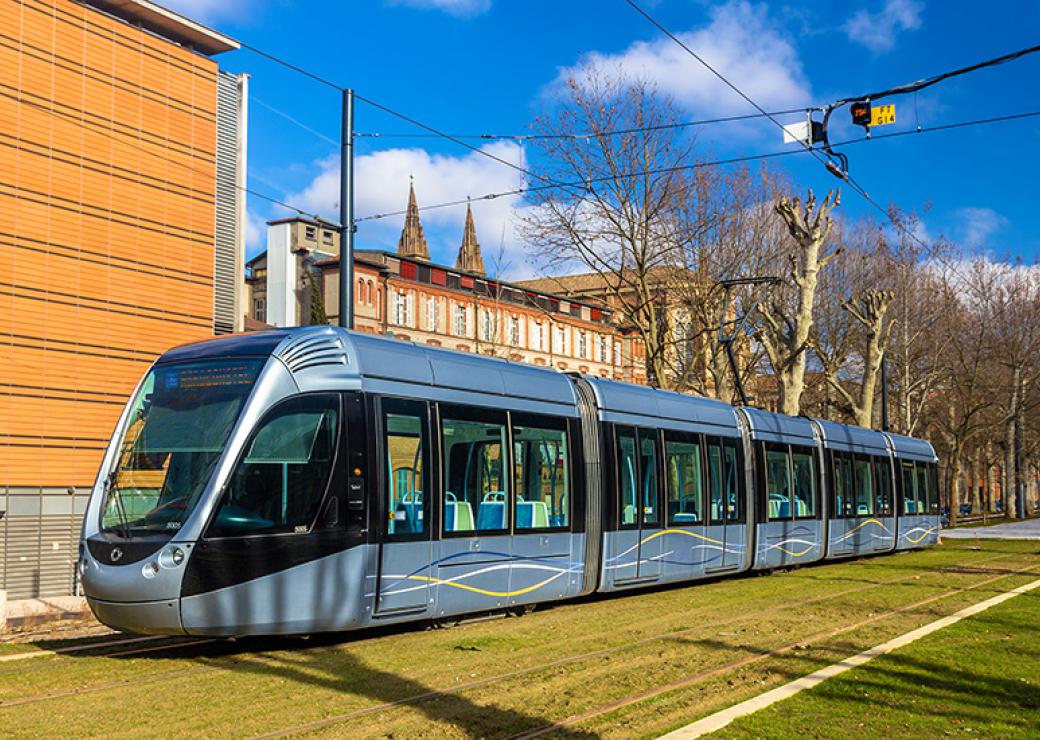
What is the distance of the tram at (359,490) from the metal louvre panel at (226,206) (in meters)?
15.7

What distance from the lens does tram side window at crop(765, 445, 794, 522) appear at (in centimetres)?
2177

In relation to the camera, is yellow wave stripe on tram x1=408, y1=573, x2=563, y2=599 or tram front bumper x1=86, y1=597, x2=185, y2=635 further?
yellow wave stripe on tram x1=408, y1=573, x2=563, y2=599

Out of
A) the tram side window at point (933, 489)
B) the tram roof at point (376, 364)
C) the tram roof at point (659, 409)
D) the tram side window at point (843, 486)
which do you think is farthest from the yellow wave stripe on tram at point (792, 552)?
the tram side window at point (933, 489)

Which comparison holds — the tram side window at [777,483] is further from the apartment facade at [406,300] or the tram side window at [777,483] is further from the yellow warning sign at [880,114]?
the apartment facade at [406,300]

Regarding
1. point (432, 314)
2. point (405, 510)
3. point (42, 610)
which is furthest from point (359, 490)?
point (432, 314)

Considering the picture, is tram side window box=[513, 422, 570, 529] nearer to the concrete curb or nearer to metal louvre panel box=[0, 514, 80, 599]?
the concrete curb

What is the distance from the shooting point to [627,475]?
1681 centimetres

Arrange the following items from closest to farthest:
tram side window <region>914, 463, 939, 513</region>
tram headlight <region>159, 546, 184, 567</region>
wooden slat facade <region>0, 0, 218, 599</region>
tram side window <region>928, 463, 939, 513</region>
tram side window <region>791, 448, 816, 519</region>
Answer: tram headlight <region>159, 546, 184, 567</region> < wooden slat facade <region>0, 0, 218, 599</region> < tram side window <region>791, 448, 816, 519</region> < tram side window <region>914, 463, 939, 513</region> < tram side window <region>928, 463, 939, 513</region>

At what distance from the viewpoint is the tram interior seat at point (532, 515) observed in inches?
558

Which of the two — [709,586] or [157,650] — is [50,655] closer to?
[157,650]

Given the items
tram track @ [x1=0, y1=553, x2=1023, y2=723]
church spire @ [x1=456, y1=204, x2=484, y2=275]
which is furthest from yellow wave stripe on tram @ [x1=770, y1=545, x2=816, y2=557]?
church spire @ [x1=456, y1=204, x2=484, y2=275]

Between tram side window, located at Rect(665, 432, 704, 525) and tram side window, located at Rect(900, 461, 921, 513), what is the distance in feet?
42.2

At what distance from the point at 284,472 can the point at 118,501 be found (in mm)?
1617

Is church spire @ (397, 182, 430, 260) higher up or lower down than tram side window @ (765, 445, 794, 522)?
higher up
